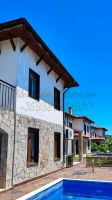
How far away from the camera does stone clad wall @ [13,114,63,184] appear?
8711 millimetres

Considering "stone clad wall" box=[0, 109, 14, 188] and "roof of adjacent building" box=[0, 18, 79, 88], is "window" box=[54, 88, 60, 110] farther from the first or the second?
"stone clad wall" box=[0, 109, 14, 188]

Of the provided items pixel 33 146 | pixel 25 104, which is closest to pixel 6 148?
pixel 25 104

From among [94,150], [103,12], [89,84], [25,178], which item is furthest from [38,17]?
[94,150]

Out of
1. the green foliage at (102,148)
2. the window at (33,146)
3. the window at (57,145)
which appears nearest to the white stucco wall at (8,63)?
the window at (33,146)

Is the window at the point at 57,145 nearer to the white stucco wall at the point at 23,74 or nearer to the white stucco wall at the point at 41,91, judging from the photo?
the white stucco wall at the point at 41,91

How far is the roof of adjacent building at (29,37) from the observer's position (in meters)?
8.24

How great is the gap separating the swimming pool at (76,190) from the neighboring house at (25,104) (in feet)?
4.21

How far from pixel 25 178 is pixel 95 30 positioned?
809cm

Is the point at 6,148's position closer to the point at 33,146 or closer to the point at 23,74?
the point at 33,146

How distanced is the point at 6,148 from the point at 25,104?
2.32 meters

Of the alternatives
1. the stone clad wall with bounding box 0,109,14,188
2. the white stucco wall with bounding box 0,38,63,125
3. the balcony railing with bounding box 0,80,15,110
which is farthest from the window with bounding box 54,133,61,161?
the stone clad wall with bounding box 0,109,14,188

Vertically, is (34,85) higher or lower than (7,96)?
higher

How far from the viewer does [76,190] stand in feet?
30.0

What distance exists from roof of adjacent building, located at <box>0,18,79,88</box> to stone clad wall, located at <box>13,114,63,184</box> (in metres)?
3.14
